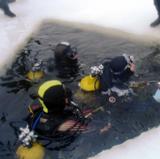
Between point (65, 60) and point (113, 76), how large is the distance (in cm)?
107

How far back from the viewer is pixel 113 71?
5004mm

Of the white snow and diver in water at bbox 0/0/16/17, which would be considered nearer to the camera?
the white snow

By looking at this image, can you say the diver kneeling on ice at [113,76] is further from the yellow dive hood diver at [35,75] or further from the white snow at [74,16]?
the white snow at [74,16]

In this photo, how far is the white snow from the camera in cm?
684

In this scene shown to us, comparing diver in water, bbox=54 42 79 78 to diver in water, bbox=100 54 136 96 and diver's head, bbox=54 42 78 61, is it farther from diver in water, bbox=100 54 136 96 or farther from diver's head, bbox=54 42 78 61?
diver in water, bbox=100 54 136 96

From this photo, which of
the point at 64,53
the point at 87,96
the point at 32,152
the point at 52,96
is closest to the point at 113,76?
the point at 87,96

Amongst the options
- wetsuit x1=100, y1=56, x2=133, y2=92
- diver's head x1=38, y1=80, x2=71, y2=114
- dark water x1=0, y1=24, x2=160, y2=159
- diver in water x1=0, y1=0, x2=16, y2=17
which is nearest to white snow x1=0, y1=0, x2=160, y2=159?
diver in water x1=0, y1=0, x2=16, y2=17

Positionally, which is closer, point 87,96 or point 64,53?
point 87,96

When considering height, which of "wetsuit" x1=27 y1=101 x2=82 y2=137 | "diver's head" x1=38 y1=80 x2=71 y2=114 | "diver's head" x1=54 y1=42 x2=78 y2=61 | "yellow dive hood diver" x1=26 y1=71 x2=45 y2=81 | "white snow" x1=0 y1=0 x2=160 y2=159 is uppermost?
"white snow" x1=0 y1=0 x2=160 y2=159

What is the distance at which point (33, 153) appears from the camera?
4129mm

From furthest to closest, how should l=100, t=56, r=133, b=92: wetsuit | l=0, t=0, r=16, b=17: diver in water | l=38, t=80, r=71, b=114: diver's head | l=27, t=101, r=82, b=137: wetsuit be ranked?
l=0, t=0, r=16, b=17: diver in water → l=100, t=56, r=133, b=92: wetsuit → l=27, t=101, r=82, b=137: wetsuit → l=38, t=80, r=71, b=114: diver's head

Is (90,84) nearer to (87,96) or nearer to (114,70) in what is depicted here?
(87,96)

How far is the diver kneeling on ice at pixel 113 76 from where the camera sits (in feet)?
16.2

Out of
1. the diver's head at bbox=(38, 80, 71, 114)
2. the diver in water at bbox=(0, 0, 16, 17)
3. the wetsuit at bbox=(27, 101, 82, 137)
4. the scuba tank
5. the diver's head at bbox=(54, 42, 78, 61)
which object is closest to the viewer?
the diver's head at bbox=(38, 80, 71, 114)
